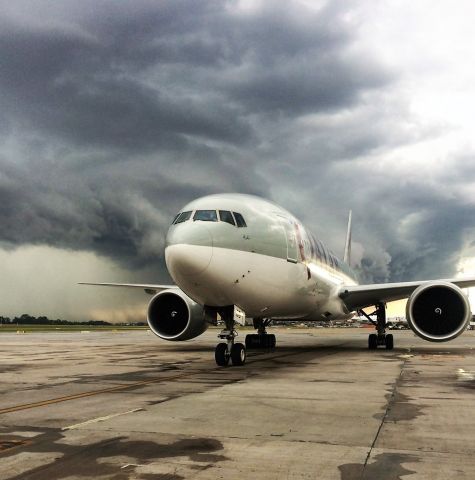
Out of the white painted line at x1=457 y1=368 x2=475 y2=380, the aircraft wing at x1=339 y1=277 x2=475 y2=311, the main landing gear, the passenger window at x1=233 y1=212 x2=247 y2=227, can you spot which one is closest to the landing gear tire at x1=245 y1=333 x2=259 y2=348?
the aircraft wing at x1=339 y1=277 x2=475 y2=311

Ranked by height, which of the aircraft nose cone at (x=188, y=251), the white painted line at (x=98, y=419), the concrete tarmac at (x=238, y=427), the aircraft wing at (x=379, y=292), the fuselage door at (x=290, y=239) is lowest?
the concrete tarmac at (x=238, y=427)

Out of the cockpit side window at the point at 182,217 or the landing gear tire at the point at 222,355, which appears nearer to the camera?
the cockpit side window at the point at 182,217

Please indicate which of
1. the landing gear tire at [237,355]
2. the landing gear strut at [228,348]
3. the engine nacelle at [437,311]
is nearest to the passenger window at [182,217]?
the landing gear strut at [228,348]

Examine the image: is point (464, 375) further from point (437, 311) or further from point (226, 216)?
point (226, 216)

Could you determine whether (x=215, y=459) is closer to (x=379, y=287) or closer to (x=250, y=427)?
(x=250, y=427)

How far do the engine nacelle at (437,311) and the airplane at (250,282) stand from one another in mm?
27

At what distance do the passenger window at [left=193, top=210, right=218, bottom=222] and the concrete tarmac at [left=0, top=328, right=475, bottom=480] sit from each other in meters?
3.20

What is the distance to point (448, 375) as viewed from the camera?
431 inches

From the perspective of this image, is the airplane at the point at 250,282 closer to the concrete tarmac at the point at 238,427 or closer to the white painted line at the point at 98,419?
the concrete tarmac at the point at 238,427

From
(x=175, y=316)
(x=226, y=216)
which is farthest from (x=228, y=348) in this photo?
(x=175, y=316)

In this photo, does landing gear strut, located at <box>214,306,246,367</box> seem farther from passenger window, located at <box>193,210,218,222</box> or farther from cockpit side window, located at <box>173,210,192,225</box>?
cockpit side window, located at <box>173,210,192,225</box>

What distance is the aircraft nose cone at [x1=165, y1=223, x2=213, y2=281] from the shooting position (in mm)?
10477

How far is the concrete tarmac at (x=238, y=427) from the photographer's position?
13.4 ft

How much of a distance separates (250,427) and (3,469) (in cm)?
246
